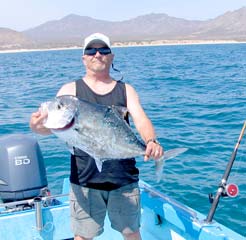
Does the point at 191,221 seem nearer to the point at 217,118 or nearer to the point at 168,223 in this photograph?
the point at 168,223

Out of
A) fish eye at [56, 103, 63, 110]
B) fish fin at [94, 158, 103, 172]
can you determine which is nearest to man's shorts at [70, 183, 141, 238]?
fish fin at [94, 158, 103, 172]

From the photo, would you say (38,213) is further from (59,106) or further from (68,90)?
(59,106)

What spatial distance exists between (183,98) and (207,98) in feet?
2.84

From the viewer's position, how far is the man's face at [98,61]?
150 inches

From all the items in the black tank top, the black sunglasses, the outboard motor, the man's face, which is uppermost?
the black sunglasses

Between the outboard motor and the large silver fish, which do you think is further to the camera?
the outboard motor

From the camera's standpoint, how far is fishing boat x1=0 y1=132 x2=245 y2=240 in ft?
14.7

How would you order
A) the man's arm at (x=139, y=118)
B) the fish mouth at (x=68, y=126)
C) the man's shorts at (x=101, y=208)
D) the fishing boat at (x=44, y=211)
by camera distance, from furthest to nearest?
the fishing boat at (x=44, y=211)
the man's shorts at (x=101, y=208)
the man's arm at (x=139, y=118)
the fish mouth at (x=68, y=126)

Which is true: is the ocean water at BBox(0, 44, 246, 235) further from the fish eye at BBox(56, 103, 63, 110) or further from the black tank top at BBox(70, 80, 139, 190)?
the fish eye at BBox(56, 103, 63, 110)

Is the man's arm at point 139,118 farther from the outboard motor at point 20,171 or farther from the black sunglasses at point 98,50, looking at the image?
the outboard motor at point 20,171

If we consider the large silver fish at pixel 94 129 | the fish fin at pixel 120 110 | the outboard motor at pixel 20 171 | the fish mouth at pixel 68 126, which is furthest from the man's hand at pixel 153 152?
the outboard motor at pixel 20 171

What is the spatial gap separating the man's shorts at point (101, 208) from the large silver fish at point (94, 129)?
444 mm

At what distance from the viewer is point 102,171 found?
384cm

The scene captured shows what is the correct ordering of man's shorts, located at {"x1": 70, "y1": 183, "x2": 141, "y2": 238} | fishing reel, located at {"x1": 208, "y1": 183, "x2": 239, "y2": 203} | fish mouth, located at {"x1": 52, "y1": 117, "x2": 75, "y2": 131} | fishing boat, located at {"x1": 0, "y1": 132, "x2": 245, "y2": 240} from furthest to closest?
fishing boat, located at {"x1": 0, "y1": 132, "x2": 245, "y2": 240}
fishing reel, located at {"x1": 208, "y1": 183, "x2": 239, "y2": 203}
man's shorts, located at {"x1": 70, "y1": 183, "x2": 141, "y2": 238}
fish mouth, located at {"x1": 52, "y1": 117, "x2": 75, "y2": 131}
